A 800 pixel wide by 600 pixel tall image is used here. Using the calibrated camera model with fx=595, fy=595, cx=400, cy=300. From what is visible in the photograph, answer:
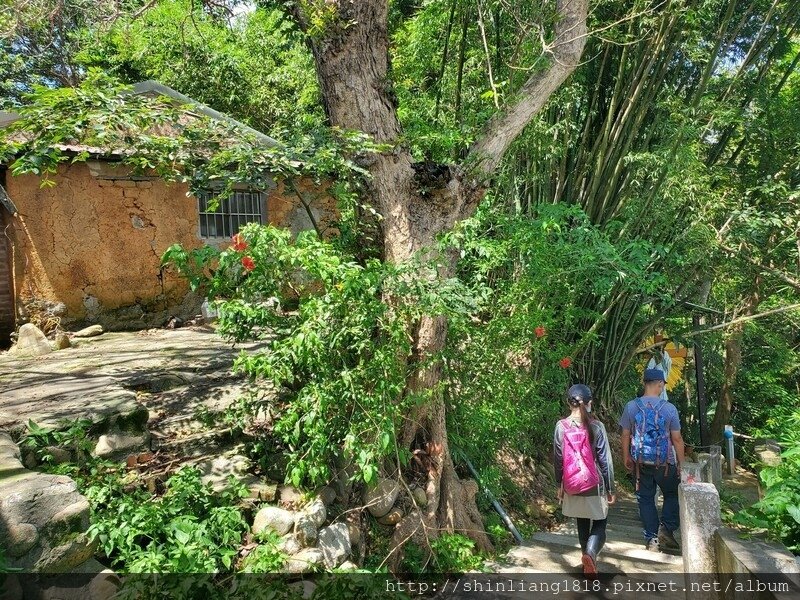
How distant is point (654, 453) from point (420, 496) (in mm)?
1736

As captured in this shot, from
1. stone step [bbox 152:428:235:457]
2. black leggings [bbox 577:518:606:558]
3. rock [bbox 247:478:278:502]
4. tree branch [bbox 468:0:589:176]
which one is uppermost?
tree branch [bbox 468:0:589:176]

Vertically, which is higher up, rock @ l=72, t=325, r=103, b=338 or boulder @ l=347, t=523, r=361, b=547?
rock @ l=72, t=325, r=103, b=338

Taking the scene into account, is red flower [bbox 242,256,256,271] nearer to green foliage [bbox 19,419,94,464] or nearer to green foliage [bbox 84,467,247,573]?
green foliage [bbox 84,467,247,573]

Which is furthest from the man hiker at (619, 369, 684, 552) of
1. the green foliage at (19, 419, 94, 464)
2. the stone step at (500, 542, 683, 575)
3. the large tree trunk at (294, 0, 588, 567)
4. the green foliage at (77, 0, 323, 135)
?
the green foliage at (77, 0, 323, 135)

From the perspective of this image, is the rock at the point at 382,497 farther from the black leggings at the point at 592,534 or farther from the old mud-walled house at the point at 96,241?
the old mud-walled house at the point at 96,241

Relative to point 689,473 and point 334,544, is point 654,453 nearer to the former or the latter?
point 689,473

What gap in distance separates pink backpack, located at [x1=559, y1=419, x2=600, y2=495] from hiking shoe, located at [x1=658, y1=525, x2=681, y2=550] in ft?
3.95

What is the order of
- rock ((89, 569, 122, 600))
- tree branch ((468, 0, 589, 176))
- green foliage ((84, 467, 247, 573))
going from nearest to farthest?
rock ((89, 569, 122, 600))
green foliage ((84, 467, 247, 573))
tree branch ((468, 0, 589, 176))

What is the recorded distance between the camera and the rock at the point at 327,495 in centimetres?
395

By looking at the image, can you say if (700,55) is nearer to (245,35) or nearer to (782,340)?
(782,340)

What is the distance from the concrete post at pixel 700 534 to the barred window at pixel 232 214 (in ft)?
22.1

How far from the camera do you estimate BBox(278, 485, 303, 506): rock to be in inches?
149

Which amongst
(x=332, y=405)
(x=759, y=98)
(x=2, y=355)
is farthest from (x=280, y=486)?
(x=759, y=98)

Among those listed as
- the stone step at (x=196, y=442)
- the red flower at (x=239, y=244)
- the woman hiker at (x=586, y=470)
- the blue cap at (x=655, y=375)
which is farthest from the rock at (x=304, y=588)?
the blue cap at (x=655, y=375)
